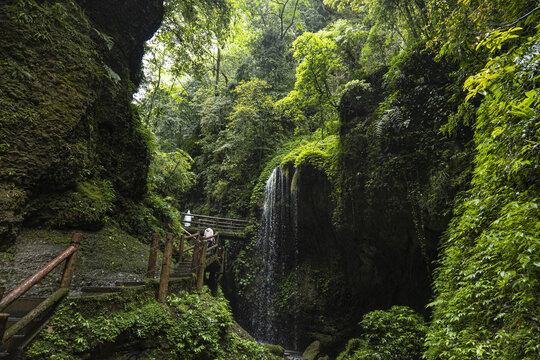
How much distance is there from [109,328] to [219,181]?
15579mm

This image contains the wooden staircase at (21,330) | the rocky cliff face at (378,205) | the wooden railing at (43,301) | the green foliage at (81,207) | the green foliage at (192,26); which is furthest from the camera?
the green foliage at (192,26)

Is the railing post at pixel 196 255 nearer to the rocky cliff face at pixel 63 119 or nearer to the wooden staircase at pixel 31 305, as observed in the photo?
the wooden staircase at pixel 31 305

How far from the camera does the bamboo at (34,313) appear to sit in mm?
2782

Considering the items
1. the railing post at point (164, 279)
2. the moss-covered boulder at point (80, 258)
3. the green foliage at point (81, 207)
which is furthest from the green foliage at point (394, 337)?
the green foliage at point (81, 207)

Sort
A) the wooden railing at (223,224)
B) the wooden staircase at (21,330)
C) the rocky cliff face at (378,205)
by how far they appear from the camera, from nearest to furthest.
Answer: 1. the wooden staircase at (21,330)
2. the rocky cliff face at (378,205)
3. the wooden railing at (223,224)

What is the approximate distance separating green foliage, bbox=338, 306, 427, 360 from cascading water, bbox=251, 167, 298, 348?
608 centimetres

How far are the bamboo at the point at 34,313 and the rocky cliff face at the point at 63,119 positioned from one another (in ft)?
7.25

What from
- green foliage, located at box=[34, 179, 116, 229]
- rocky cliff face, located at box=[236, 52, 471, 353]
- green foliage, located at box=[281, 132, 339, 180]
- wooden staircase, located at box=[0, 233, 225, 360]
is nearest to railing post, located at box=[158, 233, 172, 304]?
wooden staircase, located at box=[0, 233, 225, 360]

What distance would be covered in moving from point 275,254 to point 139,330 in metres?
10.0

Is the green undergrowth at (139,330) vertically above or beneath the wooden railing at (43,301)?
beneath

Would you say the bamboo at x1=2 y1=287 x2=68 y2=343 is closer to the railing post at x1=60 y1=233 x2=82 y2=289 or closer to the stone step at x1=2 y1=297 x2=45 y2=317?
the railing post at x1=60 y1=233 x2=82 y2=289

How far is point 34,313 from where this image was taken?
3.13 metres

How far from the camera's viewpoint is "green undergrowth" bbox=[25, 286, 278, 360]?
3404mm

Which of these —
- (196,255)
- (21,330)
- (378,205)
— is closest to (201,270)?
(196,255)
